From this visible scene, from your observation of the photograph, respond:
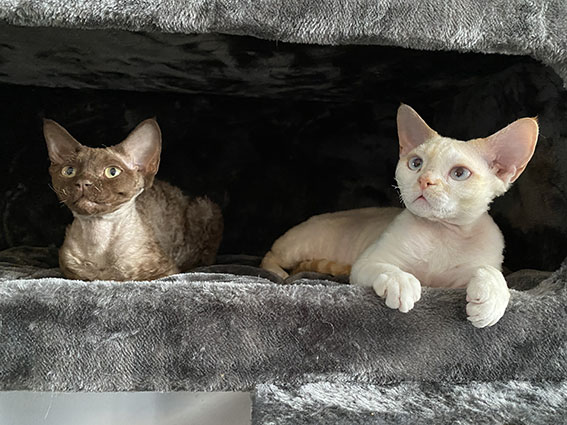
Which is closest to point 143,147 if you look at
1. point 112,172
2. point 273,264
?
point 112,172

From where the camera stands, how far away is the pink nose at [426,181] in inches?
45.6

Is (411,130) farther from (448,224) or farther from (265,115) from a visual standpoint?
(265,115)

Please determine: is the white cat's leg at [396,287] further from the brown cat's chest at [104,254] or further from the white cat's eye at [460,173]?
the brown cat's chest at [104,254]

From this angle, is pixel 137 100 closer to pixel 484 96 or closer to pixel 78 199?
pixel 78 199

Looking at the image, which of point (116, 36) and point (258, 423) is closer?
point (258, 423)

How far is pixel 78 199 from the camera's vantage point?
1.33 meters

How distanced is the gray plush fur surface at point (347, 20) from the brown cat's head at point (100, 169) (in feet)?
1.24

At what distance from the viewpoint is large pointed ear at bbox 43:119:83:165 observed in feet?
4.68

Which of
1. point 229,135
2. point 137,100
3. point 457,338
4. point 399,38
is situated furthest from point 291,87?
point 457,338

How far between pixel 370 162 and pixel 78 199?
1.18 metres

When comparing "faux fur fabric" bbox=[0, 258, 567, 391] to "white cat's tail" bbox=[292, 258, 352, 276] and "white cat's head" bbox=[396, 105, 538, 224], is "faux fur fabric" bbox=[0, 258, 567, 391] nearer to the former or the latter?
"white cat's head" bbox=[396, 105, 538, 224]

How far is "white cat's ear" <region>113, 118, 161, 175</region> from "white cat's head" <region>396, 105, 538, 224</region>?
657 millimetres

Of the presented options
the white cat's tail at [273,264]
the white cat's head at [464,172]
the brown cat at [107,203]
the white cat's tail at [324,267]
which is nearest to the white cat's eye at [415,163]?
the white cat's head at [464,172]

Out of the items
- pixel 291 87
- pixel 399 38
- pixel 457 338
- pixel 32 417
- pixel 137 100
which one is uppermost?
pixel 399 38
